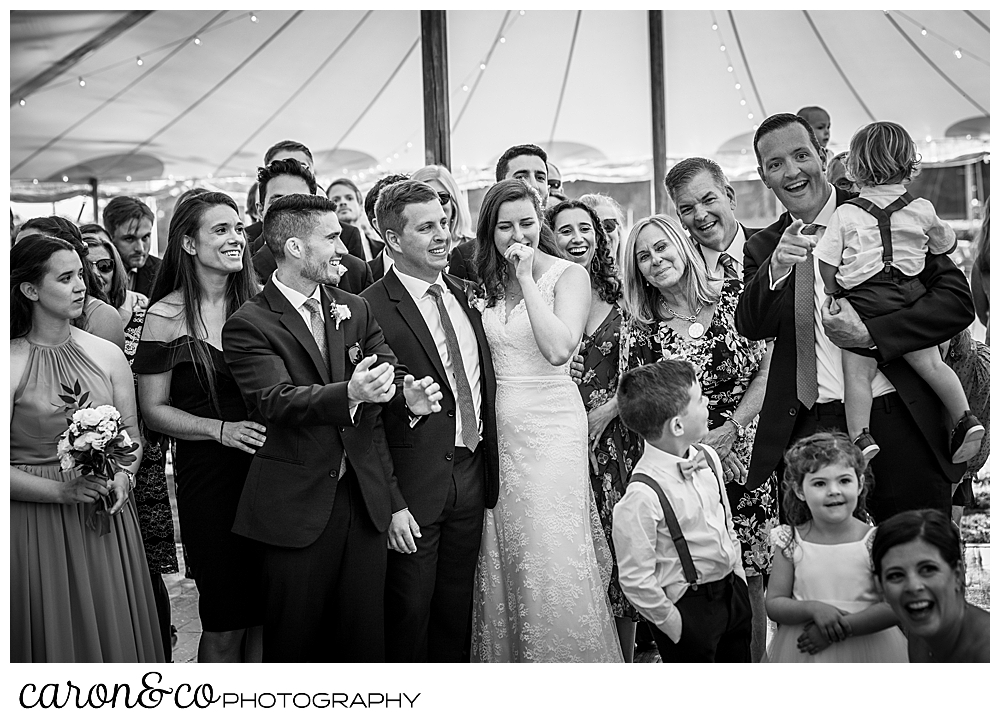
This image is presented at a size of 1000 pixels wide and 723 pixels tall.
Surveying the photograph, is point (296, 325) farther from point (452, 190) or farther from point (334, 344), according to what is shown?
point (452, 190)

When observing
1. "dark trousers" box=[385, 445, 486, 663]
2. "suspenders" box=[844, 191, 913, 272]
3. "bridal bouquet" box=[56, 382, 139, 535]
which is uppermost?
"suspenders" box=[844, 191, 913, 272]

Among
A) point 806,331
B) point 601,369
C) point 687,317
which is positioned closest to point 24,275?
point 601,369

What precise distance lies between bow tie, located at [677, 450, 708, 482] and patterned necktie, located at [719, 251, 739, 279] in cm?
75

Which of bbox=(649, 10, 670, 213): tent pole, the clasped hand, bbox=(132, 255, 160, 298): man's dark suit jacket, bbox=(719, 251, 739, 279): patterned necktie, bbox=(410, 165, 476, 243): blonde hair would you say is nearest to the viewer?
the clasped hand

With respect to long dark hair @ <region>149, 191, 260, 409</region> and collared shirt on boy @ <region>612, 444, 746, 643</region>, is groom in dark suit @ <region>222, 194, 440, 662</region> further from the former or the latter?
collared shirt on boy @ <region>612, 444, 746, 643</region>

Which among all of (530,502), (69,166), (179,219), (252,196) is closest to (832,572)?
(530,502)

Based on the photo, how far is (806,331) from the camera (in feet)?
11.2

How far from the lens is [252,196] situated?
5.50 meters

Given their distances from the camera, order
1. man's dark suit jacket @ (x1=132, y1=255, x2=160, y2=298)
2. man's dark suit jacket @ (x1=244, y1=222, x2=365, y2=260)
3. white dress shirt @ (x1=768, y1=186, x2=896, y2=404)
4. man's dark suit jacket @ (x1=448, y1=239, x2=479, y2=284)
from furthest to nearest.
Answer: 1. man's dark suit jacket @ (x1=132, y1=255, x2=160, y2=298)
2. man's dark suit jacket @ (x1=244, y1=222, x2=365, y2=260)
3. man's dark suit jacket @ (x1=448, y1=239, x2=479, y2=284)
4. white dress shirt @ (x1=768, y1=186, x2=896, y2=404)

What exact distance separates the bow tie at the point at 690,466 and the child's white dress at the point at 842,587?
1.13 ft

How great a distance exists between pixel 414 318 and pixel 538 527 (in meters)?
0.83

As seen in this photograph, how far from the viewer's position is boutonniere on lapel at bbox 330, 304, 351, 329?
324 centimetres

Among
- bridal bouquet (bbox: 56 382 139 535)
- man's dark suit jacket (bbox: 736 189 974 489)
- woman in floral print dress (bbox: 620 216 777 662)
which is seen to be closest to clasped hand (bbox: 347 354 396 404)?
bridal bouquet (bbox: 56 382 139 535)

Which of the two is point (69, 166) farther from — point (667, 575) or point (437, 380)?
point (667, 575)
